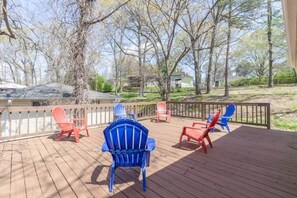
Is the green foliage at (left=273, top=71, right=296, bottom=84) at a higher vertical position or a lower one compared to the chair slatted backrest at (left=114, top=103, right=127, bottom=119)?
higher

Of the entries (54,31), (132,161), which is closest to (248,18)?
(54,31)

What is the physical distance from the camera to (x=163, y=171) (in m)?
3.05

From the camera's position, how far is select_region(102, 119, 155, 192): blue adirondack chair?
2.60 metres

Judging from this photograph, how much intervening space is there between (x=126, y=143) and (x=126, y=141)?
3cm

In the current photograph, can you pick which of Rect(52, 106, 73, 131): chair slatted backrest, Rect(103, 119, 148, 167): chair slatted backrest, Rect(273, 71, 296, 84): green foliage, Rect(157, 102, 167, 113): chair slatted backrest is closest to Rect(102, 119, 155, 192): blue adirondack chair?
Rect(103, 119, 148, 167): chair slatted backrest

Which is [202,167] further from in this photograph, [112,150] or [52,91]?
[52,91]

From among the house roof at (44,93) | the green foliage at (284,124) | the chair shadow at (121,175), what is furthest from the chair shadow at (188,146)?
the house roof at (44,93)

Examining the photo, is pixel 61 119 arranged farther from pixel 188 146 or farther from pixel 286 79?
pixel 286 79

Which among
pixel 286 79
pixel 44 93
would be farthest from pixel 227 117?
pixel 286 79

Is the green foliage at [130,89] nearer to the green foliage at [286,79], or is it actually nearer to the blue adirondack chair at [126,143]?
the green foliage at [286,79]

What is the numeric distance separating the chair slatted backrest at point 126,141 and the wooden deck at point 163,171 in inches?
13.1

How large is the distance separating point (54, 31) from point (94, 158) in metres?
5.42

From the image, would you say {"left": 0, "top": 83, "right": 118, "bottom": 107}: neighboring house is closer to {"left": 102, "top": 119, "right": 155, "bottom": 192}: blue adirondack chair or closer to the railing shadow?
the railing shadow

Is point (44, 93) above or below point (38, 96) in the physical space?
above
